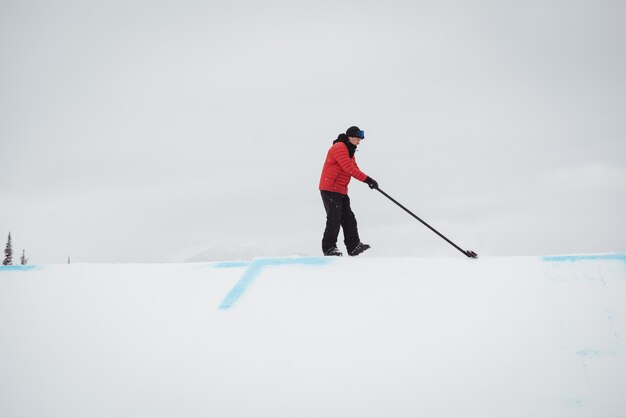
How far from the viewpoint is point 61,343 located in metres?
3.80

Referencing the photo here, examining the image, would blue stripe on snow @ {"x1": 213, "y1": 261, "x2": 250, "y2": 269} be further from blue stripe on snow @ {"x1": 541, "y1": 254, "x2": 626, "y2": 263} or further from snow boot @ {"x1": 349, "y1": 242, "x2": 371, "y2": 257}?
blue stripe on snow @ {"x1": 541, "y1": 254, "x2": 626, "y2": 263}

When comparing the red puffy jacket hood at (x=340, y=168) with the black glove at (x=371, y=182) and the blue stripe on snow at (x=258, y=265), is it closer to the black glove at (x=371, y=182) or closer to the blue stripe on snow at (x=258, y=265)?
the black glove at (x=371, y=182)

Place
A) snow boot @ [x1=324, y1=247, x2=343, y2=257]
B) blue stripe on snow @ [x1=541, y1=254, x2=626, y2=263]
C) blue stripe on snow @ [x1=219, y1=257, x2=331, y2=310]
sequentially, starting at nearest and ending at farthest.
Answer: blue stripe on snow @ [x1=541, y1=254, x2=626, y2=263], blue stripe on snow @ [x1=219, y1=257, x2=331, y2=310], snow boot @ [x1=324, y1=247, x2=343, y2=257]

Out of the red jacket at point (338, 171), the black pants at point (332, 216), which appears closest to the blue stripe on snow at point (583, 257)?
the red jacket at point (338, 171)

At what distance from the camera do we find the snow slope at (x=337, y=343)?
2.82 meters

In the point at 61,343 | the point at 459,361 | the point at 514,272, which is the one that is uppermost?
the point at 514,272

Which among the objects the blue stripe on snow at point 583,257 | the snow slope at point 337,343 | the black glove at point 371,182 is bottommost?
the snow slope at point 337,343

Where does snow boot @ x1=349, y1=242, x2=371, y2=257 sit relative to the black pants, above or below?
below

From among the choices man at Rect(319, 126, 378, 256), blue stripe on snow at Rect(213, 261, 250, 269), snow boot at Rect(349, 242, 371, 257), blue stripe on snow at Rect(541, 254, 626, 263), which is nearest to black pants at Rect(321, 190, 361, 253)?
man at Rect(319, 126, 378, 256)

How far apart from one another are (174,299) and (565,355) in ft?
11.3

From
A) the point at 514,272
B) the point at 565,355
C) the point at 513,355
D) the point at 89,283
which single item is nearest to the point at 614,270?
the point at 514,272

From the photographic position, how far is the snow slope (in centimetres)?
282

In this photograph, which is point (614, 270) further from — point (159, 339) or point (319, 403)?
point (159, 339)

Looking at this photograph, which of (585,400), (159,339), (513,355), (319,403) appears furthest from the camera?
(159,339)
